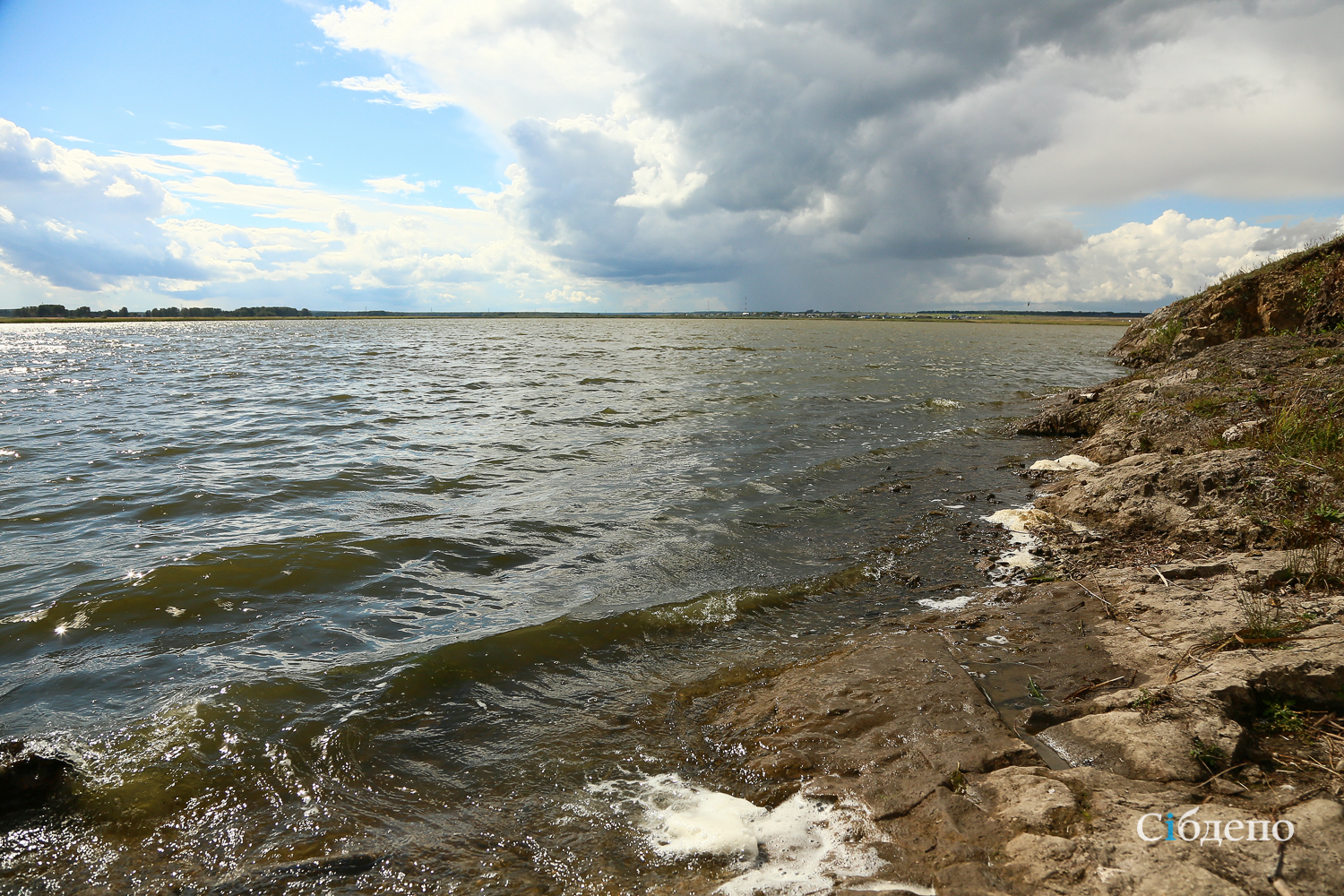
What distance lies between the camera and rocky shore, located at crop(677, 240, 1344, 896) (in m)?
2.70

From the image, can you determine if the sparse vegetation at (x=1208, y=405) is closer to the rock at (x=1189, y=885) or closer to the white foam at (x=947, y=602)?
the white foam at (x=947, y=602)

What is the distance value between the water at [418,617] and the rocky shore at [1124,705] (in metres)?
0.75

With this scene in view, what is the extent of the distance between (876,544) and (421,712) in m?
6.08

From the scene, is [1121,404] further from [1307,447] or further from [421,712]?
[421,712]

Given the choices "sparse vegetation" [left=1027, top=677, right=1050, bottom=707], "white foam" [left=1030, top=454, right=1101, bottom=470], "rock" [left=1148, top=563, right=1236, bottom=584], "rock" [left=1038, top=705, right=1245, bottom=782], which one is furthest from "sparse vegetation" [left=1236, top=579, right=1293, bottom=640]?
"white foam" [left=1030, top=454, right=1101, bottom=470]

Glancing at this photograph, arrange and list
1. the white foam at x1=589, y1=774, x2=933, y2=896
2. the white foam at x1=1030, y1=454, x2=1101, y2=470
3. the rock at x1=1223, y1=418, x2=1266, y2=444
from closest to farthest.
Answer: the white foam at x1=589, y1=774, x2=933, y2=896, the rock at x1=1223, y1=418, x2=1266, y2=444, the white foam at x1=1030, y1=454, x2=1101, y2=470

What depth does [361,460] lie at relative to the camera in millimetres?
12383

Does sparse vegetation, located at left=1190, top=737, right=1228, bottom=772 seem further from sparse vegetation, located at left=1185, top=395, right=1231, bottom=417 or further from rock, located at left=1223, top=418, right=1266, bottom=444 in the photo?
sparse vegetation, located at left=1185, top=395, right=1231, bottom=417

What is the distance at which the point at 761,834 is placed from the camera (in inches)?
137

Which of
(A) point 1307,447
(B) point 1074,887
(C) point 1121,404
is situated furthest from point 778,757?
(C) point 1121,404

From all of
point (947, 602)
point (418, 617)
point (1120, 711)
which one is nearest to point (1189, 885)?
point (1120, 711)

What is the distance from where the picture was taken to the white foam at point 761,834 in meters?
3.13

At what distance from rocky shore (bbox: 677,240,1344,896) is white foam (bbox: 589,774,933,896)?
124mm

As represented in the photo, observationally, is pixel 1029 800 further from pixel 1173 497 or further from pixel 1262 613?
pixel 1173 497
